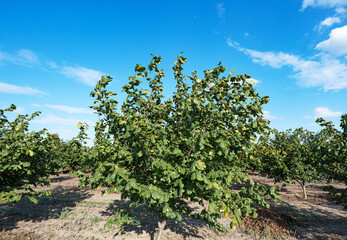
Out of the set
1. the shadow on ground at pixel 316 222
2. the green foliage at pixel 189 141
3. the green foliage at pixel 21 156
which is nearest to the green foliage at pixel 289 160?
the shadow on ground at pixel 316 222

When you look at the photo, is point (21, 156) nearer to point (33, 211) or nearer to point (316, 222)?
point (33, 211)

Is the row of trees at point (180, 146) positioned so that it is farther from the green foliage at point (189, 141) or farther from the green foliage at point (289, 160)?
the green foliage at point (289, 160)

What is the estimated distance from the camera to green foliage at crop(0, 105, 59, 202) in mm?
5512

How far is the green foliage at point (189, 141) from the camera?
3.37 m

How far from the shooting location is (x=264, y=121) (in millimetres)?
3469

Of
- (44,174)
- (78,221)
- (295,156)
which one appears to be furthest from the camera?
(295,156)

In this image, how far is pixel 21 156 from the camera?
19.4 feet

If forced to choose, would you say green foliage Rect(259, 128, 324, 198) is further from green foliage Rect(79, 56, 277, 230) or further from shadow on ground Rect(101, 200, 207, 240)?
green foliage Rect(79, 56, 277, 230)

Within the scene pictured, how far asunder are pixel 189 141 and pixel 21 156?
5.75 metres

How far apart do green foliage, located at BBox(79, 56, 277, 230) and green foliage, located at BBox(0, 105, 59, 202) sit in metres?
2.78

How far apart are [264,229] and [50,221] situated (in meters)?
10.1

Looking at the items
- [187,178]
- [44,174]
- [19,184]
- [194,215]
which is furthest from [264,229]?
[19,184]

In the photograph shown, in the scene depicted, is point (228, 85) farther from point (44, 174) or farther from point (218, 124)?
point (44, 174)

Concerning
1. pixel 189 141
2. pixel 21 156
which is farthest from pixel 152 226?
pixel 189 141
